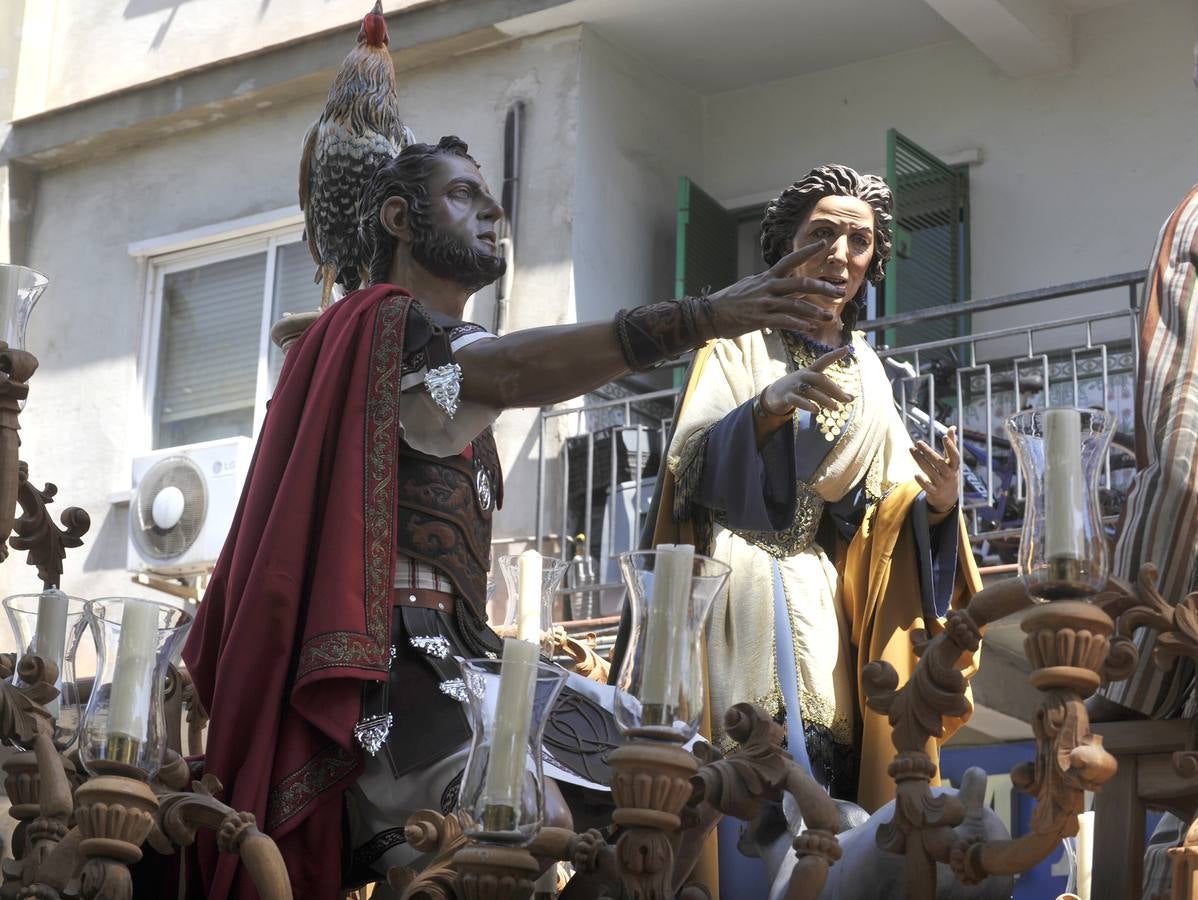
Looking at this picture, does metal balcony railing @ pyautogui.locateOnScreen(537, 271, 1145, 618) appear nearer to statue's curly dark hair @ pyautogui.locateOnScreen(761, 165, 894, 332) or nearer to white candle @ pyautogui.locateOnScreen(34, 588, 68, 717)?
statue's curly dark hair @ pyautogui.locateOnScreen(761, 165, 894, 332)

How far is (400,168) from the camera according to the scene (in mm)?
4375

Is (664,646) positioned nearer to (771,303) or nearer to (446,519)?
(771,303)

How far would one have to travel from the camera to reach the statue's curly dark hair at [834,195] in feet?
16.2

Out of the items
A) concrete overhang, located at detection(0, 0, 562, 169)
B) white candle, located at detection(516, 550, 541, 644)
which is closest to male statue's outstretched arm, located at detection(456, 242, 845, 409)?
white candle, located at detection(516, 550, 541, 644)

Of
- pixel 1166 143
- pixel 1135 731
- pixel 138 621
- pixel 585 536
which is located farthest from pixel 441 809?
pixel 1166 143

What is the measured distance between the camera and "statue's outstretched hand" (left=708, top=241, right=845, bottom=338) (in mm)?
3502

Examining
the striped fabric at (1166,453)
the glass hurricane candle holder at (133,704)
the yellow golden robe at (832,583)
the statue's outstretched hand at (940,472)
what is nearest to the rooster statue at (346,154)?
the yellow golden robe at (832,583)

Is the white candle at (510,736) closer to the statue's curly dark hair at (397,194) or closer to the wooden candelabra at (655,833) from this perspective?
the wooden candelabra at (655,833)

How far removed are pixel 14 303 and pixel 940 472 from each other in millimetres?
1905

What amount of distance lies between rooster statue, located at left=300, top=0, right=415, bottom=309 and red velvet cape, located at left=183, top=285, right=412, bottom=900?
2.36 ft

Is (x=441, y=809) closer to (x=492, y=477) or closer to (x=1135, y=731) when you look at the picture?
(x=492, y=477)

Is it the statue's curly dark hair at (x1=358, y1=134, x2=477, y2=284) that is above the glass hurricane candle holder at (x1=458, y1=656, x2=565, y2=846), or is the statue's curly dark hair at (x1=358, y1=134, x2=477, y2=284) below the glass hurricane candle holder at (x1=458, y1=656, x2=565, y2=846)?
above

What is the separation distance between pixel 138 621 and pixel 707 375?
1998 mm

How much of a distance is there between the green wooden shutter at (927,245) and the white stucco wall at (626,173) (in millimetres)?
1403
